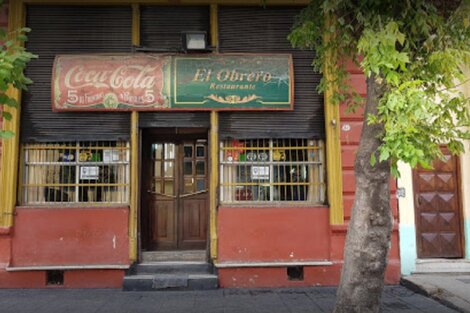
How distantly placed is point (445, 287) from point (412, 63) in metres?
4.12

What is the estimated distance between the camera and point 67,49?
24.8ft

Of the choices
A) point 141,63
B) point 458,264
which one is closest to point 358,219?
point 458,264

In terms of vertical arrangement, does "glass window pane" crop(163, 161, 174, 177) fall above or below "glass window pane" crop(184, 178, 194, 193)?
above

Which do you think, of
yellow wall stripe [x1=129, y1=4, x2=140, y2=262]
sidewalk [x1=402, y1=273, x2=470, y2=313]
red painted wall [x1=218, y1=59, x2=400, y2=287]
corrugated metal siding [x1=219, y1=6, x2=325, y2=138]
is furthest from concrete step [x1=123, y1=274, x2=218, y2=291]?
sidewalk [x1=402, y1=273, x2=470, y2=313]

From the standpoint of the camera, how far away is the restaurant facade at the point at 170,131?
7.18m

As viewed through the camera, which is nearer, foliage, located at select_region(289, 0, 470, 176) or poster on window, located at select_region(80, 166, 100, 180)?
foliage, located at select_region(289, 0, 470, 176)

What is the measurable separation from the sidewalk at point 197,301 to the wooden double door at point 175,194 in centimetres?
132

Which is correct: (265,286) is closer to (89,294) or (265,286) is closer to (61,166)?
(89,294)

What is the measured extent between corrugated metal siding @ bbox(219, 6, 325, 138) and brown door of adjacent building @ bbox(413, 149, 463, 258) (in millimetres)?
2415

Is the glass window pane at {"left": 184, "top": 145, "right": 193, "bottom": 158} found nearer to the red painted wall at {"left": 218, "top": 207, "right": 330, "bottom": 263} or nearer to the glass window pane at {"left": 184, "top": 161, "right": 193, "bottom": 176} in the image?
the glass window pane at {"left": 184, "top": 161, "right": 193, "bottom": 176}

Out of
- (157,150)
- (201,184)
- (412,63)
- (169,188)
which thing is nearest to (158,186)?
(169,188)

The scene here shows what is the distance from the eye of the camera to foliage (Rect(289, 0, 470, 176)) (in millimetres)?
3926

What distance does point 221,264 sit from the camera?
7.14 meters

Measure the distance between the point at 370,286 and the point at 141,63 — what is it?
5425 millimetres
